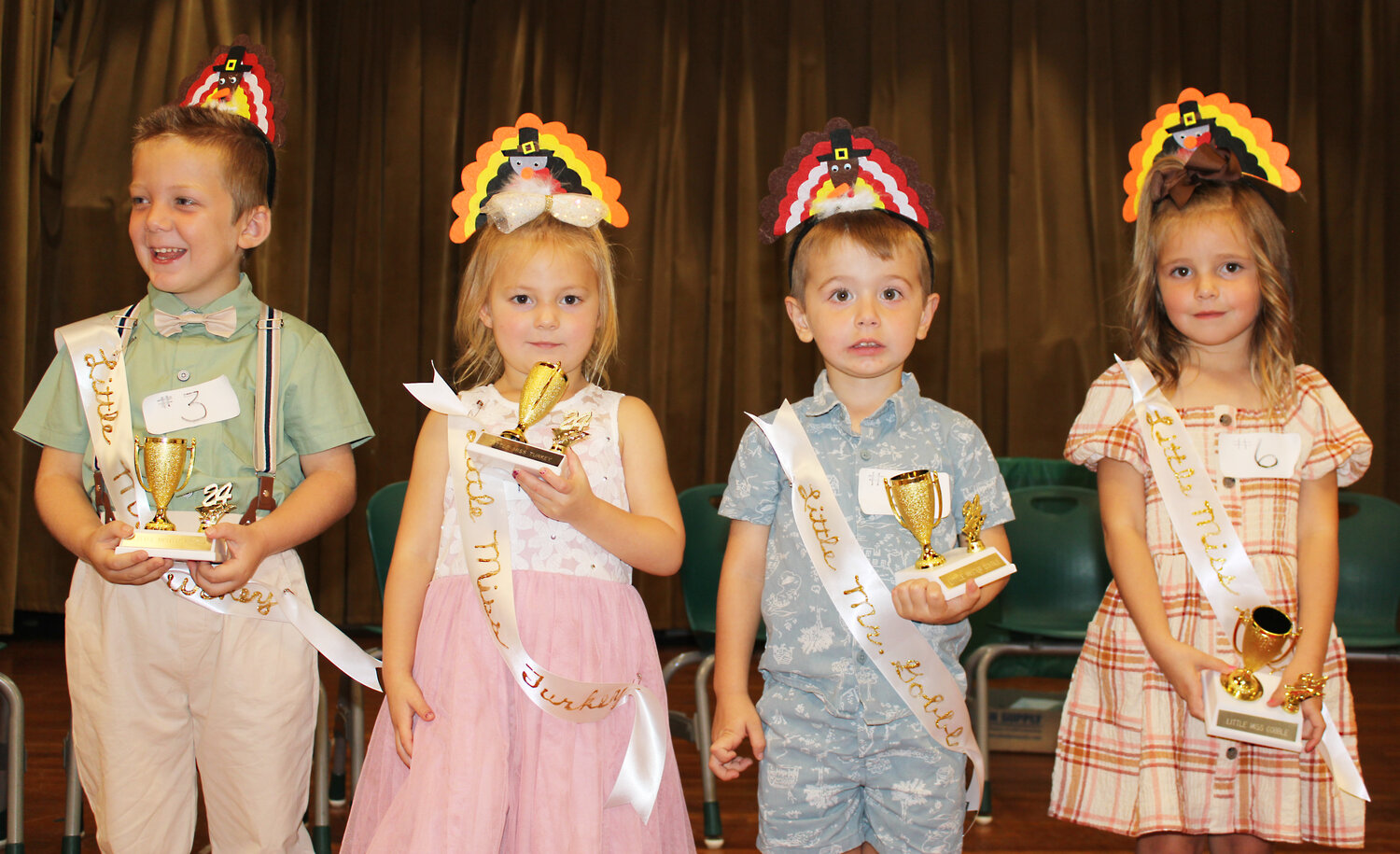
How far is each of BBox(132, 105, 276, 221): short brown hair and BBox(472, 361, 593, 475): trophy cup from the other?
2.18 ft

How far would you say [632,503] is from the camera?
176cm

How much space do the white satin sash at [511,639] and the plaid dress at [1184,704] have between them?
705mm

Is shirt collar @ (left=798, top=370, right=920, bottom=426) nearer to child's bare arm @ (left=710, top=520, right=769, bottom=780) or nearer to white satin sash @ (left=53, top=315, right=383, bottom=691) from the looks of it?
child's bare arm @ (left=710, top=520, right=769, bottom=780)

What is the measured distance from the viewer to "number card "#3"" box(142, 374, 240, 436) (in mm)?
1784

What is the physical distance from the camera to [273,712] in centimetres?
175

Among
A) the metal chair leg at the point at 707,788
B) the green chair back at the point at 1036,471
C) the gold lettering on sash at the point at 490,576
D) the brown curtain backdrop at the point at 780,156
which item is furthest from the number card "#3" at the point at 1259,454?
the brown curtain backdrop at the point at 780,156

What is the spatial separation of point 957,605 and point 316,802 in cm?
149

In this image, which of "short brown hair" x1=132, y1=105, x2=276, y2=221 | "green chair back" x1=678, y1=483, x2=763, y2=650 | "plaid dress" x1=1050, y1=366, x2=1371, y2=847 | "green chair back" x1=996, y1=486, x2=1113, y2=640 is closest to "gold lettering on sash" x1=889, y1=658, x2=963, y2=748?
"plaid dress" x1=1050, y1=366, x2=1371, y2=847

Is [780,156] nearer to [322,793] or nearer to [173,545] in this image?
[322,793]

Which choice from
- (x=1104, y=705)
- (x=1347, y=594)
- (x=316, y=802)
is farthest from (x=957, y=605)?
(x=1347, y=594)

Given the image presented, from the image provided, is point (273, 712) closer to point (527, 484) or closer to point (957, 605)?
point (527, 484)

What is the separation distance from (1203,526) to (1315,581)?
0.64 feet

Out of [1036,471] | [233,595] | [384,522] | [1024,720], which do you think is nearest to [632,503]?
[233,595]

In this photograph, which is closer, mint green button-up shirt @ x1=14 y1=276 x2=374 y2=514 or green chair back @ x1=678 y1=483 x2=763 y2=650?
mint green button-up shirt @ x1=14 y1=276 x2=374 y2=514
